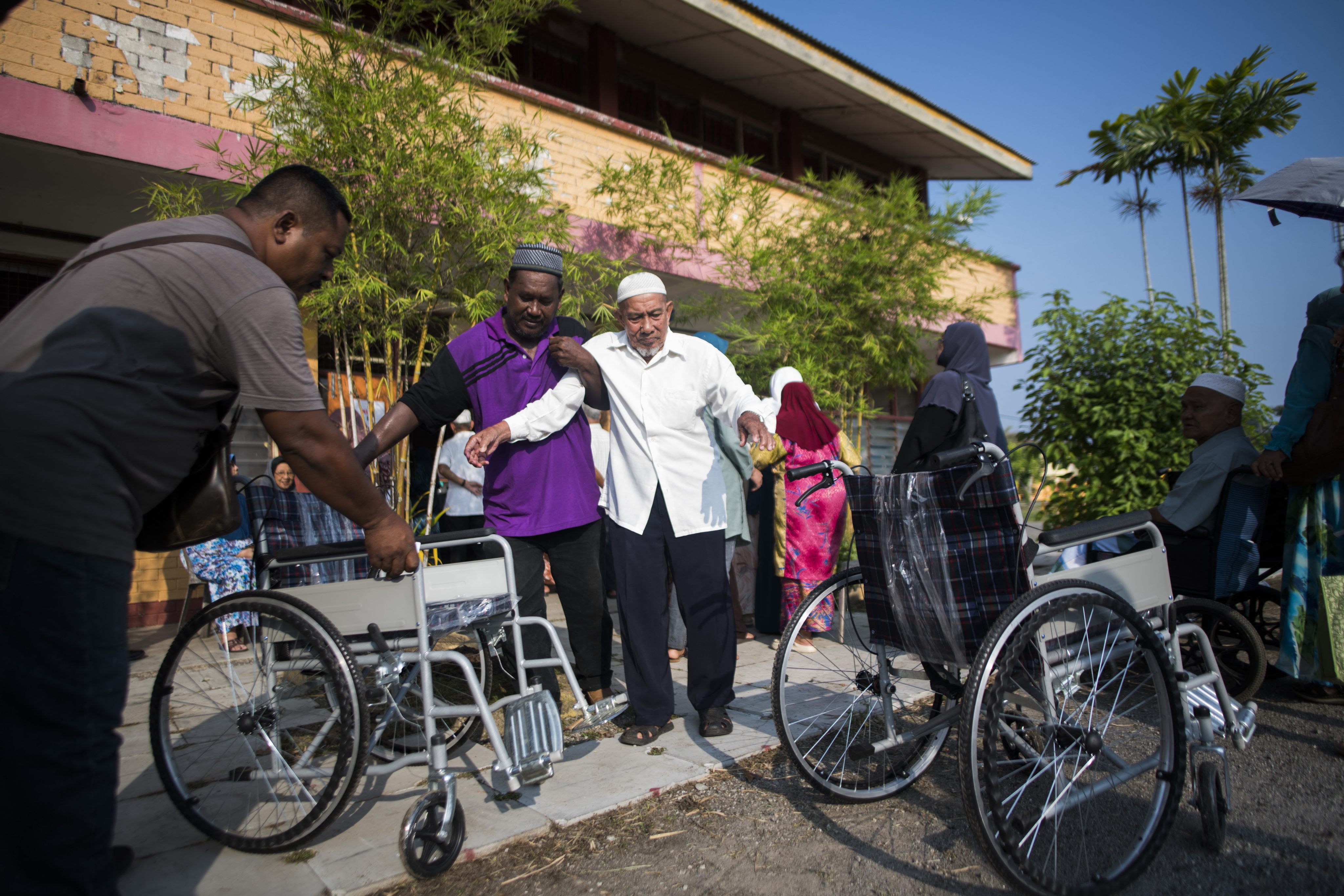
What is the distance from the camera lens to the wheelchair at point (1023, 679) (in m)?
2.12

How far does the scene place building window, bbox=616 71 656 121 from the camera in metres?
10.9

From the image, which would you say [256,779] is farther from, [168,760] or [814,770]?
[814,770]

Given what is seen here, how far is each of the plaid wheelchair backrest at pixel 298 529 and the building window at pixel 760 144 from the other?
413 inches

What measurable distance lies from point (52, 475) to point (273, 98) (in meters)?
4.66

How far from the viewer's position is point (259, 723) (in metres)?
2.61

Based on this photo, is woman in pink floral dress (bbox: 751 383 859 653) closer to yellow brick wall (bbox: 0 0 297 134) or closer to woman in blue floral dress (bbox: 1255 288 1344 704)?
woman in blue floral dress (bbox: 1255 288 1344 704)

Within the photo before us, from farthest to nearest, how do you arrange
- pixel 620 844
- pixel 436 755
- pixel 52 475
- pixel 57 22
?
pixel 57 22 → pixel 620 844 → pixel 436 755 → pixel 52 475

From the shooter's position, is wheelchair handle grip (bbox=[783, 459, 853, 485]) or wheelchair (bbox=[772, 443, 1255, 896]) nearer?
wheelchair (bbox=[772, 443, 1255, 896])

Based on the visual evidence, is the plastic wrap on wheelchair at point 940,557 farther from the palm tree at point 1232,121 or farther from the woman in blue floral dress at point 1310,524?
the palm tree at point 1232,121

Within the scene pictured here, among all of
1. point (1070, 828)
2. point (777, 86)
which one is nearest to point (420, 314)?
point (1070, 828)

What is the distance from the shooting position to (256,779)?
8.71 ft

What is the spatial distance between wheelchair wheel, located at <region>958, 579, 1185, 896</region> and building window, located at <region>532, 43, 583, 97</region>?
9384 millimetres

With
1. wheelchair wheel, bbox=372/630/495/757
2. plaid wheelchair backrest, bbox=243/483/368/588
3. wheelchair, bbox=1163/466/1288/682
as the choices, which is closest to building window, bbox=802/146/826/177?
wheelchair, bbox=1163/466/1288/682

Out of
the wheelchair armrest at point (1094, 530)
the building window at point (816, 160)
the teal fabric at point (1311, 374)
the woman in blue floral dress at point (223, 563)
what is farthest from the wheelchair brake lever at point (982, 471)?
the building window at point (816, 160)
